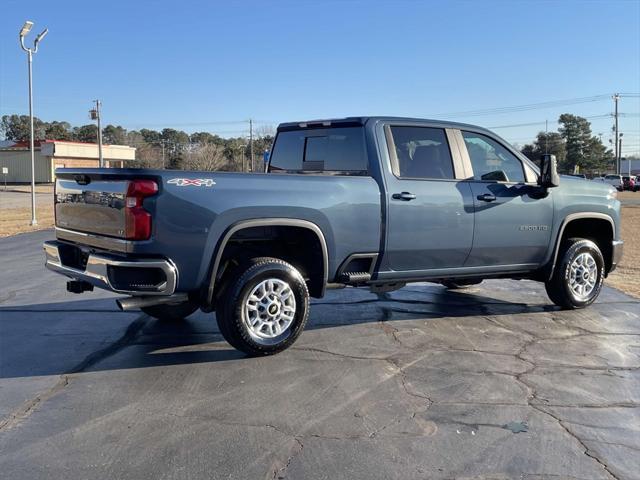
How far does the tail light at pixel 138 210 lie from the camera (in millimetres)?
4691

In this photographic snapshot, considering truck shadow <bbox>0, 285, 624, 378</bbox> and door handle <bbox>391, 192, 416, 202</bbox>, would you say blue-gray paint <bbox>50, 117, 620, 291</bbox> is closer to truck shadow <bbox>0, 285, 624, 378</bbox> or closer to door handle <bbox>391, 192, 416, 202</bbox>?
door handle <bbox>391, 192, 416, 202</bbox>

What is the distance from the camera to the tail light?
4.69 metres

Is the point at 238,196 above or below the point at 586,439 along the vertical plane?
above

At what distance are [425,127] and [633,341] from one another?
297 centimetres

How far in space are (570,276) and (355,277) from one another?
3009 mm

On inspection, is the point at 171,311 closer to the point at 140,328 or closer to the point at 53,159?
the point at 140,328

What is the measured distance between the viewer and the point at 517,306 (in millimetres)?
7742

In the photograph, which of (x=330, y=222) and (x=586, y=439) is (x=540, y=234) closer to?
(x=330, y=222)

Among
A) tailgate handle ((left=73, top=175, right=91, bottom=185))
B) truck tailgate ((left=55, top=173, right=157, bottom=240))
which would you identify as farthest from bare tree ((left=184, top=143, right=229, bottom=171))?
tailgate handle ((left=73, top=175, right=91, bottom=185))

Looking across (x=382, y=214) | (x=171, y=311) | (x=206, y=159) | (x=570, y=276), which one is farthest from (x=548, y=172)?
(x=206, y=159)

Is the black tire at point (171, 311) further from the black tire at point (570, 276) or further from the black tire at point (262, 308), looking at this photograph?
the black tire at point (570, 276)

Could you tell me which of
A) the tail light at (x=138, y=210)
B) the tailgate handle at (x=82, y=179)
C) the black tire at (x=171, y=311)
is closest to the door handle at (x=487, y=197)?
the black tire at (x=171, y=311)

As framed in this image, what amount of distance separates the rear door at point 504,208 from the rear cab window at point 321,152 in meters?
1.28

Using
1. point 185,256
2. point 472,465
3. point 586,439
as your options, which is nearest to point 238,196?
point 185,256
